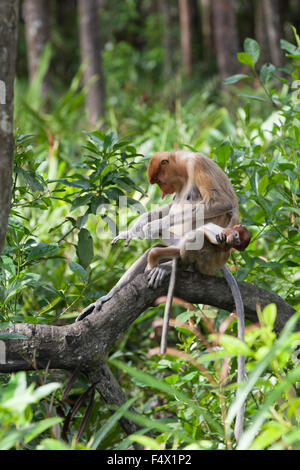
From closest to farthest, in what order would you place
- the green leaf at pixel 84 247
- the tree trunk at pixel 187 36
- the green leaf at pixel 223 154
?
the green leaf at pixel 84 247, the green leaf at pixel 223 154, the tree trunk at pixel 187 36

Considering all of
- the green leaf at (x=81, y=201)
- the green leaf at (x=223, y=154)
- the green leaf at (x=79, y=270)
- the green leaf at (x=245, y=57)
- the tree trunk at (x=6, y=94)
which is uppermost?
the green leaf at (x=245, y=57)

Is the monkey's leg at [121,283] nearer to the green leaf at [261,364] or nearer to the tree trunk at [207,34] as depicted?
the green leaf at [261,364]

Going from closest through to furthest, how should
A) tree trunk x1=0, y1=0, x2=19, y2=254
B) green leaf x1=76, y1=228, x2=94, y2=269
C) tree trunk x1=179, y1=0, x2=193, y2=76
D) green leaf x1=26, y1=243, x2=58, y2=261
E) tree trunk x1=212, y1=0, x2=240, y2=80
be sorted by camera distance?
tree trunk x1=0, y1=0, x2=19, y2=254
green leaf x1=26, y1=243, x2=58, y2=261
green leaf x1=76, y1=228, x2=94, y2=269
tree trunk x1=212, y1=0, x2=240, y2=80
tree trunk x1=179, y1=0, x2=193, y2=76

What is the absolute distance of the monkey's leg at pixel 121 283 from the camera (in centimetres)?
210

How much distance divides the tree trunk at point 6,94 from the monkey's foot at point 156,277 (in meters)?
0.68

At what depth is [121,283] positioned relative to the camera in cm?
218

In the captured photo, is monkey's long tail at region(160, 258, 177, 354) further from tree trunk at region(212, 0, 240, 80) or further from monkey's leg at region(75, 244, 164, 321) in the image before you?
tree trunk at region(212, 0, 240, 80)

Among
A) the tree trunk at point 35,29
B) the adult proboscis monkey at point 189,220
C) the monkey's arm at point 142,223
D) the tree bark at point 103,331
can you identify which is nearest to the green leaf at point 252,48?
the adult proboscis monkey at point 189,220

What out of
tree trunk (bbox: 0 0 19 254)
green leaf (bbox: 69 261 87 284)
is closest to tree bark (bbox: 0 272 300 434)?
green leaf (bbox: 69 261 87 284)

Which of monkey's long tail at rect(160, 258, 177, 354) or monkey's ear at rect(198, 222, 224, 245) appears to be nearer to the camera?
monkey's long tail at rect(160, 258, 177, 354)

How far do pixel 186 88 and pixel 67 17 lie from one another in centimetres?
863

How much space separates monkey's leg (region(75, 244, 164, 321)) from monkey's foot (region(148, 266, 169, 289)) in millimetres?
98

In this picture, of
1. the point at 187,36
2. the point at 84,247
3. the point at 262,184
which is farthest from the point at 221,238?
the point at 187,36

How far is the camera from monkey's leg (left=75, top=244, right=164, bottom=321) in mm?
2102
